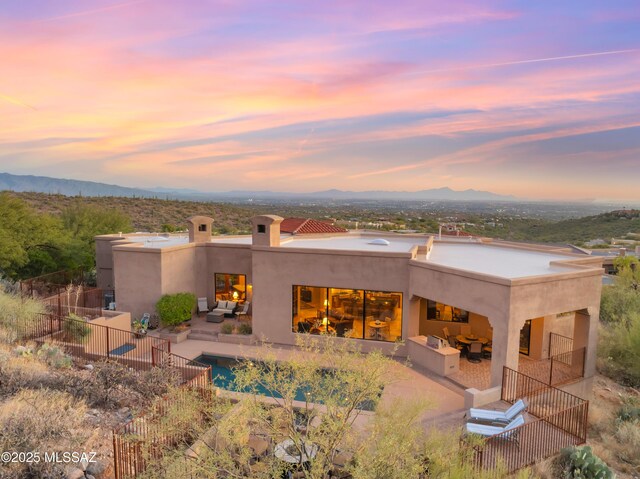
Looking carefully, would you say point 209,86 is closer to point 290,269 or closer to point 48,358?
point 290,269

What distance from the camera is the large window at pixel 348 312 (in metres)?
16.1

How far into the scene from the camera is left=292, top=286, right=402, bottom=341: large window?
1609 cm

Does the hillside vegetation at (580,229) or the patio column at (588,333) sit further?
the hillside vegetation at (580,229)

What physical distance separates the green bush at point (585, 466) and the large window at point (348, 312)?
768cm

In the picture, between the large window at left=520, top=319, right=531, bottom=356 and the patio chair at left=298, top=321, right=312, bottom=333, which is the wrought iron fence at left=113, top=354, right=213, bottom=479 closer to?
the patio chair at left=298, top=321, right=312, bottom=333

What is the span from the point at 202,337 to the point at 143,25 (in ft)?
54.3

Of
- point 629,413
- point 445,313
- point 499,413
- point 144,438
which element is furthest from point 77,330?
point 629,413

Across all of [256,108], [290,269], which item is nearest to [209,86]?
[256,108]

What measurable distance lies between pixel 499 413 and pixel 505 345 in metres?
2.23

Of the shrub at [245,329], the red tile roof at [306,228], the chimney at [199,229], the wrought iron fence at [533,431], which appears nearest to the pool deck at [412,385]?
the shrub at [245,329]

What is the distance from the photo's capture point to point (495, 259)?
1681cm

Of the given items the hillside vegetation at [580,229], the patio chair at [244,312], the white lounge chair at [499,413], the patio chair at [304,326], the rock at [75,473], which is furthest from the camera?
the hillside vegetation at [580,229]

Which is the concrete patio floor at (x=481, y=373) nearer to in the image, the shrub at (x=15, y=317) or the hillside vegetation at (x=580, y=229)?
the shrub at (x=15, y=317)

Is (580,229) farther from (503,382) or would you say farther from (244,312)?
(503,382)
